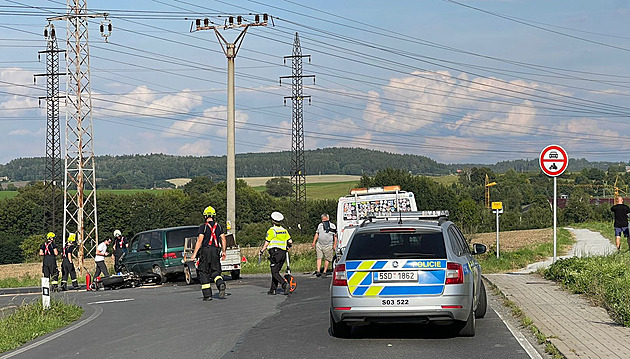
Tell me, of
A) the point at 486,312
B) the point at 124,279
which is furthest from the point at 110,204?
the point at 486,312

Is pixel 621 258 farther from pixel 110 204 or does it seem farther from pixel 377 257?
pixel 110 204

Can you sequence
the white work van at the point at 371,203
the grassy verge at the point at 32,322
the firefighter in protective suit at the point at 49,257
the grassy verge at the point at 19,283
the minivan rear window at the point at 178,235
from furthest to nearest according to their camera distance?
the grassy verge at the point at 19,283 → the minivan rear window at the point at 178,235 → the firefighter in protective suit at the point at 49,257 → the white work van at the point at 371,203 → the grassy verge at the point at 32,322

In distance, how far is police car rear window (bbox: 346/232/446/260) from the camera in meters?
10.1

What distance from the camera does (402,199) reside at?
24500mm

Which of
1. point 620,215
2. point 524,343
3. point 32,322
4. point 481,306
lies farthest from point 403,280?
point 620,215

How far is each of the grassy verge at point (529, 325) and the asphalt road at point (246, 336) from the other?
12.0 inches

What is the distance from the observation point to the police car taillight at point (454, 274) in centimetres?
991

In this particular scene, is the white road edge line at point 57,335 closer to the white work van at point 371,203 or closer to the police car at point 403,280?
the police car at point 403,280

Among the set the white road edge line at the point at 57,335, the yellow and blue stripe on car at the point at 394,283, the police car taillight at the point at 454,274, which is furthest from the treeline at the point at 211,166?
the police car taillight at the point at 454,274

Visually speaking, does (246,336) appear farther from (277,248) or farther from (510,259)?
(510,259)

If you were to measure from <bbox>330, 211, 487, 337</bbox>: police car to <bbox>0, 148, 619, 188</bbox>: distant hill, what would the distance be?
77621mm

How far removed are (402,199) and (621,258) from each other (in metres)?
7.23

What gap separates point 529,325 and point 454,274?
205 cm

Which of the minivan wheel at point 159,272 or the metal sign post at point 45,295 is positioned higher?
the metal sign post at point 45,295
